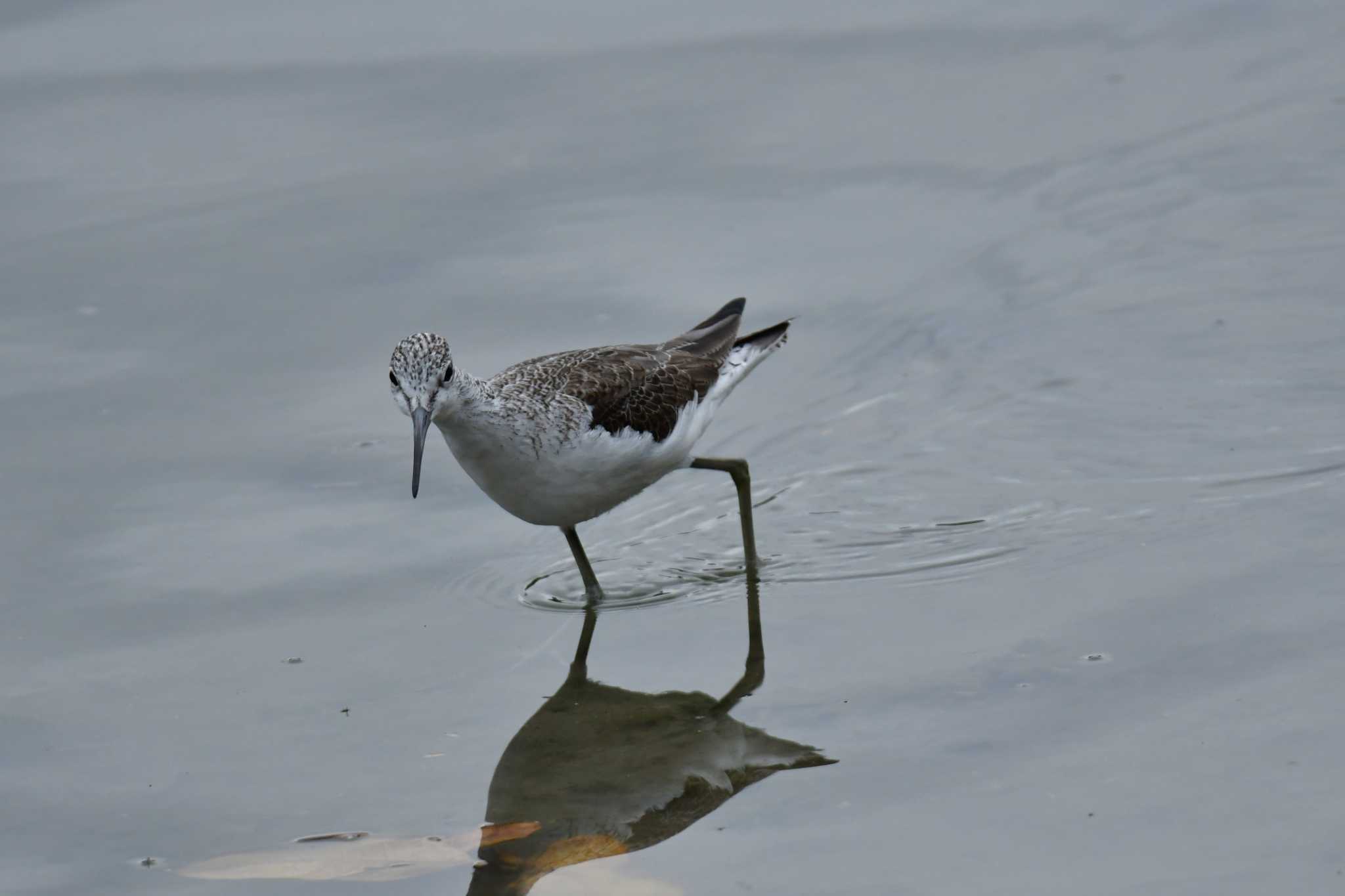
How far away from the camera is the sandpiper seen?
7441 millimetres

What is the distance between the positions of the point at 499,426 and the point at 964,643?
2.16 metres

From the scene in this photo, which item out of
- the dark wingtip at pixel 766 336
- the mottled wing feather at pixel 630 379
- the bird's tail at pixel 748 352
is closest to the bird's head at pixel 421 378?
the mottled wing feather at pixel 630 379

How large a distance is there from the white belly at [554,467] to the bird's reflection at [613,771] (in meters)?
0.81

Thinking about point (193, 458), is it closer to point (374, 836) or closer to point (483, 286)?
point (483, 286)

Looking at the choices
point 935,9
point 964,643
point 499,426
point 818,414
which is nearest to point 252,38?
point 935,9

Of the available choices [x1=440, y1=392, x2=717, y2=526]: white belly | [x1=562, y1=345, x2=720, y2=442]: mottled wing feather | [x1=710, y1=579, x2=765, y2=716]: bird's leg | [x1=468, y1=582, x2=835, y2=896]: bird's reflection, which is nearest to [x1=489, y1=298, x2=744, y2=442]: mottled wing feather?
[x1=562, y1=345, x2=720, y2=442]: mottled wing feather

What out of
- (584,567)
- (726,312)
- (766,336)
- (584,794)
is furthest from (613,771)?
(726,312)

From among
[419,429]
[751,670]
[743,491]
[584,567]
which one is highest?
[419,429]

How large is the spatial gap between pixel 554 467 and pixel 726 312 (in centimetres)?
218

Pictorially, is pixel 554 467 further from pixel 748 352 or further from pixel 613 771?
pixel 748 352

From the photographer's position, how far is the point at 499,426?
767cm

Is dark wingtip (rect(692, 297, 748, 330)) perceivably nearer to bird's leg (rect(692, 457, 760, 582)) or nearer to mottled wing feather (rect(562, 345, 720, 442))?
mottled wing feather (rect(562, 345, 720, 442))

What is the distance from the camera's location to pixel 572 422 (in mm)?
7914

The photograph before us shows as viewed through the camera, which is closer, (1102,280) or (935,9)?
(1102,280)
